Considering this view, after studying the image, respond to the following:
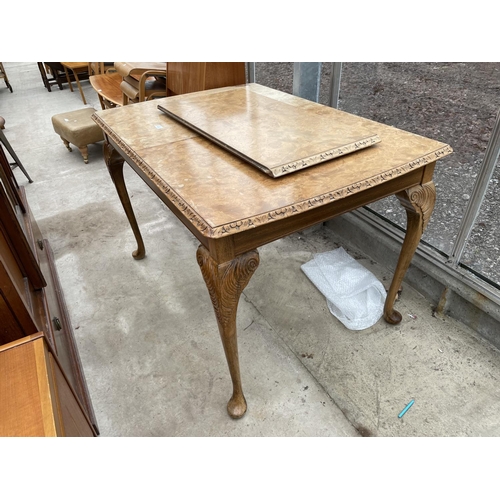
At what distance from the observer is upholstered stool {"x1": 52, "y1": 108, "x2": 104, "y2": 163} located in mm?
3410

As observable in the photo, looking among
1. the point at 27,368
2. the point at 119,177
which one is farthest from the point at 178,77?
the point at 27,368

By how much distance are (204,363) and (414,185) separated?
1097 mm

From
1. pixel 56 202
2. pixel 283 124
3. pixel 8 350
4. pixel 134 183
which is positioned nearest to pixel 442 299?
pixel 283 124

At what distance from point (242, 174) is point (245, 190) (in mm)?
101

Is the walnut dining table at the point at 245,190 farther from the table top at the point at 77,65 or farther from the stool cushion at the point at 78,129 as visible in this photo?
the table top at the point at 77,65

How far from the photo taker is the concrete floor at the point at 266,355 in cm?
138

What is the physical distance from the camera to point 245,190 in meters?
1.02

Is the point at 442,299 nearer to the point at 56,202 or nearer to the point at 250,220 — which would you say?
the point at 250,220

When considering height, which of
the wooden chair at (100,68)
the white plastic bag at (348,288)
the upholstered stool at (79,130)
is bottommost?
the white plastic bag at (348,288)

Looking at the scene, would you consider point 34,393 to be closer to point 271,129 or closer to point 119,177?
point 271,129

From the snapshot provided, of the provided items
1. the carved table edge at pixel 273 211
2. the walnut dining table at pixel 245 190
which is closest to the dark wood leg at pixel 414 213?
the walnut dining table at pixel 245 190

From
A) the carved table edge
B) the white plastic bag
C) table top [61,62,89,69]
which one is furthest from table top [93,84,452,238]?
table top [61,62,89,69]

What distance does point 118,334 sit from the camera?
1.79 m

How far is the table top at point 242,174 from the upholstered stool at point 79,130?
229 centimetres
